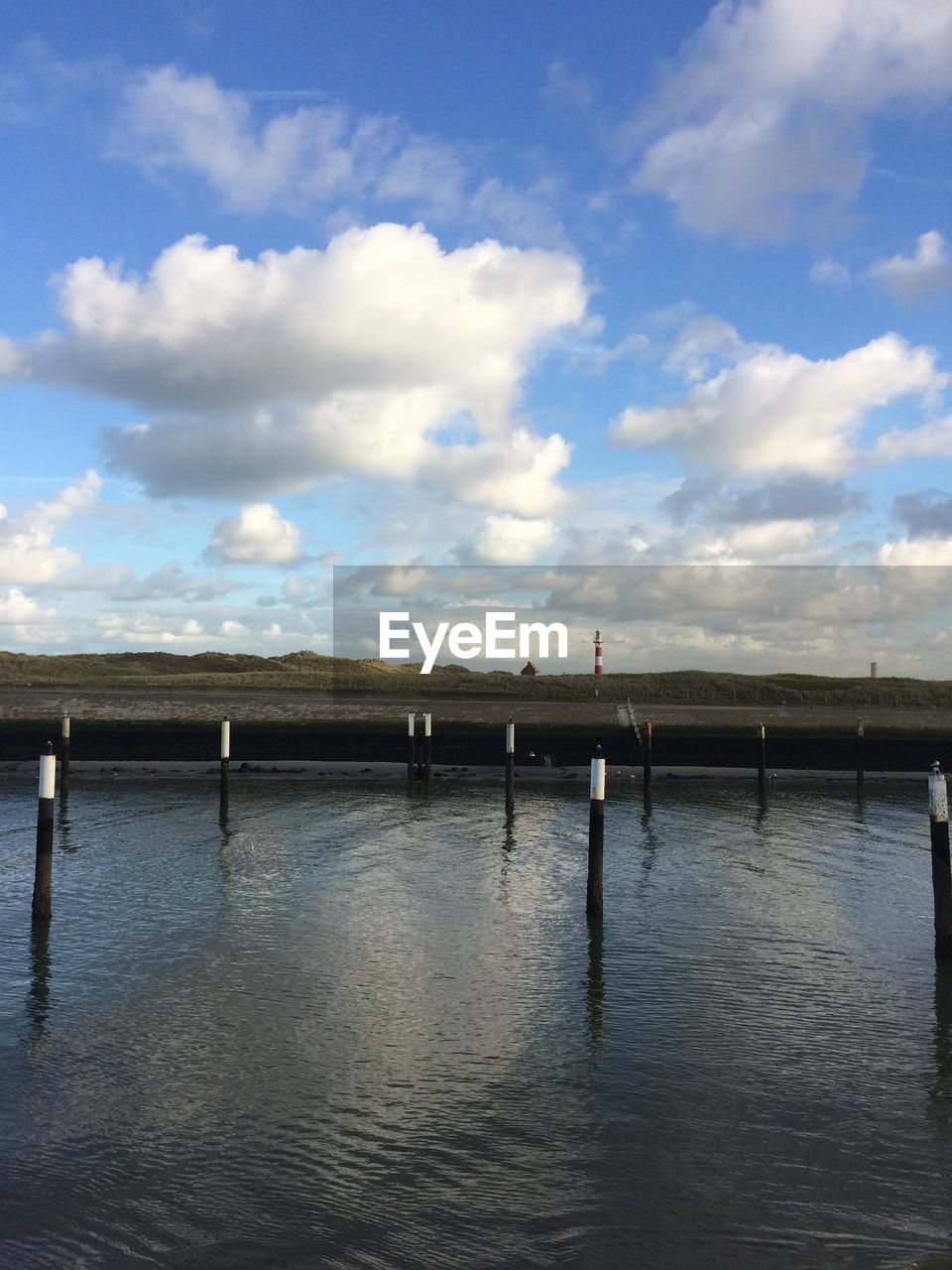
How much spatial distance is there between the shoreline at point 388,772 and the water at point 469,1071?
20.6 metres

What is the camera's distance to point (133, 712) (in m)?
52.8

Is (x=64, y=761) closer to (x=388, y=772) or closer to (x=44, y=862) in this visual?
(x=388, y=772)

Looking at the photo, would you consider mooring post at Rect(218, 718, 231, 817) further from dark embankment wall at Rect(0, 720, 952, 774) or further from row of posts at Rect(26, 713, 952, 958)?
dark embankment wall at Rect(0, 720, 952, 774)

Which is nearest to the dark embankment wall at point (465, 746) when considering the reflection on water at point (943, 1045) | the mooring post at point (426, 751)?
the mooring post at point (426, 751)

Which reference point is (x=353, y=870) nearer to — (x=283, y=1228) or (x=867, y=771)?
(x=283, y=1228)

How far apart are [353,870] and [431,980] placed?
301 inches

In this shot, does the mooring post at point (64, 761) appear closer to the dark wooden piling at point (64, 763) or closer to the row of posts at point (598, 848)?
the dark wooden piling at point (64, 763)

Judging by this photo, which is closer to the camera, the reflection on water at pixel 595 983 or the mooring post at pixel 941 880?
the reflection on water at pixel 595 983

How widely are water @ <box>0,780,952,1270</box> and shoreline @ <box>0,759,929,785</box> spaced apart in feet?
67.7

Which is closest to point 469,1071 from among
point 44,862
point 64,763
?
point 44,862

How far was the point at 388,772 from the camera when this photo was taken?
40.2m

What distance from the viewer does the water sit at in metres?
6.27

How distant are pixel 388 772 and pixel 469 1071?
3140cm

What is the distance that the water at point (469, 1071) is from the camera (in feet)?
20.6
